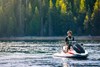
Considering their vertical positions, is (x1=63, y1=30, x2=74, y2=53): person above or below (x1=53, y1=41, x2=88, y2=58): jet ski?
above

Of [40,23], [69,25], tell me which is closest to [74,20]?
[69,25]

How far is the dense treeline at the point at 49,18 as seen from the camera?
508 feet

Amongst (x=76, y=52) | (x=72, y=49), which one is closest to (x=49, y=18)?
(x=72, y=49)

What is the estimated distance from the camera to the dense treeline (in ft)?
508

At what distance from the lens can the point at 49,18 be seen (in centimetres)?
16150

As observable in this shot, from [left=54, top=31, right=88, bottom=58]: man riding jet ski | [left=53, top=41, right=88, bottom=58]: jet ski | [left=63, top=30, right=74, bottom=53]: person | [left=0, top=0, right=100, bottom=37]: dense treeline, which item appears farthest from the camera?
[left=0, top=0, right=100, bottom=37]: dense treeline

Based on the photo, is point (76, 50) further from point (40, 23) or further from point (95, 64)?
point (40, 23)

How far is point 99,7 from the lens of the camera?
155750 mm

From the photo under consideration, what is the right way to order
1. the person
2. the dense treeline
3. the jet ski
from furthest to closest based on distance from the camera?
1. the dense treeline
2. the person
3. the jet ski

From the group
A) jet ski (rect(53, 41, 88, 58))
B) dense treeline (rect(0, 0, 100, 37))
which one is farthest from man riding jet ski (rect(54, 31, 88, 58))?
dense treeline (rect(0, 0, 100, 37))

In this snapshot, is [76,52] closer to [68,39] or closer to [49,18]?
[68,39]

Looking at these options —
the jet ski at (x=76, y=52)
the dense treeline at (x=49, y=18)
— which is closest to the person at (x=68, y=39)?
the jet ski at (x=76, y=52)

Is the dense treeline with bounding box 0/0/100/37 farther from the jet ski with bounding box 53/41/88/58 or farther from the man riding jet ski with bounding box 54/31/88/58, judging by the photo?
the jet ski with bounding box 53/41/88/58

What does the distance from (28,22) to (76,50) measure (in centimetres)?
10799
